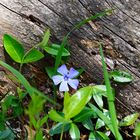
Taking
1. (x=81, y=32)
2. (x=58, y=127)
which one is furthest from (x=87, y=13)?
(x=58, y=127)

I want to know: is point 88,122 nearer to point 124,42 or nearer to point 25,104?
point 25,104

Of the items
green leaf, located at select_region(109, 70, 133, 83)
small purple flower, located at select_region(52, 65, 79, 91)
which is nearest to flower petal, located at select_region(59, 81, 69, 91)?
small purple flower, located at select_region(52, 65, 79, 91)

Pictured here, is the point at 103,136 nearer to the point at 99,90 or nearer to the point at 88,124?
the point at 88,124

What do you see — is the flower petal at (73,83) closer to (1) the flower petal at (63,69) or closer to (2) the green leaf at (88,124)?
(1) the flower petal at (63,69)

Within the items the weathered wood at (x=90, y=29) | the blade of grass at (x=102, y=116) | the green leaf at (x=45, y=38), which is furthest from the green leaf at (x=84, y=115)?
the green leaf at (x=45, y=38)

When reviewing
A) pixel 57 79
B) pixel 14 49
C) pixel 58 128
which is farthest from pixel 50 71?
pixel 58 128

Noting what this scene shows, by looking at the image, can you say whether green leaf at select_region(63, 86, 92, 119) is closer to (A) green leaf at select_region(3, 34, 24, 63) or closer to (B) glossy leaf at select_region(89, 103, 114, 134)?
(B) glossy leaf at select_region(89, 103, 114, 134)
